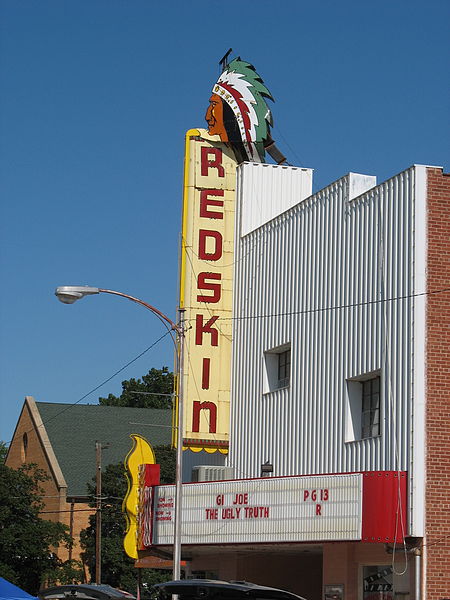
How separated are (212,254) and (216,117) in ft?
13.5

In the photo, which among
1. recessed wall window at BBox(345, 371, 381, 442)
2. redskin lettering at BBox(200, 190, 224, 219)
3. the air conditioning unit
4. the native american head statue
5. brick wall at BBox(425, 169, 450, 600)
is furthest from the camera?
the native american head statue

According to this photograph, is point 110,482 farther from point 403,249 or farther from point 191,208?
point 403,249

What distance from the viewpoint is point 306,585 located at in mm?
31438

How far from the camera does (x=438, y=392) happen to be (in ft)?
74.9

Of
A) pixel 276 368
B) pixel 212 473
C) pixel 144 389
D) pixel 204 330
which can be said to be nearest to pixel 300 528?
pixel 212 473

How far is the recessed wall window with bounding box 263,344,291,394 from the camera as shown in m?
29.0

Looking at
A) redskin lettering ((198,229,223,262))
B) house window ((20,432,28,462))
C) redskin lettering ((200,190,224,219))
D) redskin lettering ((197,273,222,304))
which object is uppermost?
redskin lettering ((200,190,224,219))

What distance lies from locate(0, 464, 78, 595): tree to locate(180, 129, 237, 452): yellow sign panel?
1968cm

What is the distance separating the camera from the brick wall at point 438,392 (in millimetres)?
22281

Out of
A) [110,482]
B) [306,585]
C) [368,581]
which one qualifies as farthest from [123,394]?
[368,581]

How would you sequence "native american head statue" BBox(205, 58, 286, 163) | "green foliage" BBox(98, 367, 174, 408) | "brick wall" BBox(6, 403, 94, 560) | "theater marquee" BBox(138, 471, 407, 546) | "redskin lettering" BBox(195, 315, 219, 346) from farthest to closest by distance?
"green foliage" BBox(98, 367, 174, 408) → "brick wall" BBox(6, 403, 94, 560) → "native american head statue" BBox(205, 58, 286, 163) → "redskin lettering" BBox(195, 315, 219, 346) → "theater marquee" BBox(138, 471, 407, 546)

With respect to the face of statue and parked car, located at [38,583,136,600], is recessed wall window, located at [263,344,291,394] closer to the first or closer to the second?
the face of statue

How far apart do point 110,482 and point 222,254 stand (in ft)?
86.0

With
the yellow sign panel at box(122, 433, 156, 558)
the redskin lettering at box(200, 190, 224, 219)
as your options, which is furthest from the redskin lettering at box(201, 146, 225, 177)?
the yellow sign panel at box(122, 433, 156, 558)
